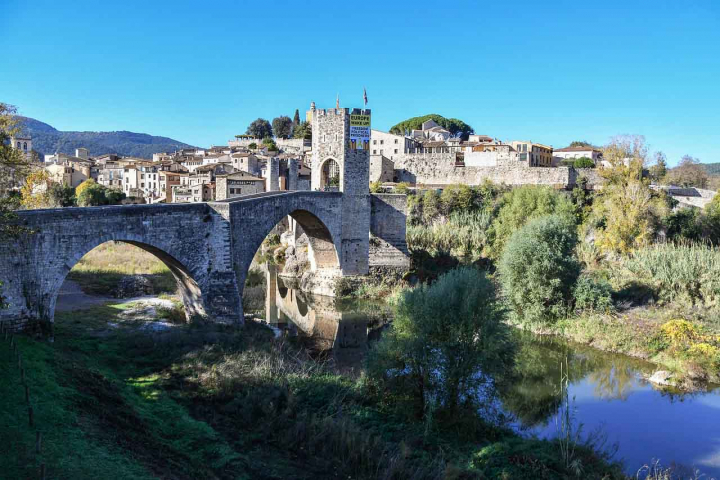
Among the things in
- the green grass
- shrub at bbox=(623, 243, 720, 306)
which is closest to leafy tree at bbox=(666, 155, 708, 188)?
shrub at bbox=(623, 243, 720, 306)

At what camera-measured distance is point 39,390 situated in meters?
9.00

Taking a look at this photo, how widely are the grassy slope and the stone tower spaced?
14.2 metres

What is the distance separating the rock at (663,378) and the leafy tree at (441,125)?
67899 millimetres

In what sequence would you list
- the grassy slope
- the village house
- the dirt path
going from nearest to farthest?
1. the grassy slope
2. the dirt path
3. the village house

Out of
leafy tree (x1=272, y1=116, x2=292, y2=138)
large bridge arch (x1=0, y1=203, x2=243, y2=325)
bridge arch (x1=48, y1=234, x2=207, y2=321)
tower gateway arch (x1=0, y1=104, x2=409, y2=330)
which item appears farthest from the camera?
leafy tree (x1=272, y1=116, x2=292, y2=138)

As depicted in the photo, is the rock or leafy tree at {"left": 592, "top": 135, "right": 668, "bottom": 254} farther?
leafy tree at {"left": 592, "top": 135, "right": 668, "bottom": 254}

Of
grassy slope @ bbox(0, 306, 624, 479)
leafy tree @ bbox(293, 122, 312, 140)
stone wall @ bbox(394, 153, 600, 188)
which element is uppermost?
leafy tree @ bbox(293, 122, 312, 140)

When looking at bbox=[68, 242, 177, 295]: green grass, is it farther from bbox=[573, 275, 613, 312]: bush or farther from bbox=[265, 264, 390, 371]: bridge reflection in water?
bbox=[573, 275, 613, 312]: bush

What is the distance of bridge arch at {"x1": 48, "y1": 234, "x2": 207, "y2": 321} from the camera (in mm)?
12609

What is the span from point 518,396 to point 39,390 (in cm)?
1090

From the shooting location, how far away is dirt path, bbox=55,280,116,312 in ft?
57.3

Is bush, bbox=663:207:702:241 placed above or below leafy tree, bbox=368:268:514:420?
above

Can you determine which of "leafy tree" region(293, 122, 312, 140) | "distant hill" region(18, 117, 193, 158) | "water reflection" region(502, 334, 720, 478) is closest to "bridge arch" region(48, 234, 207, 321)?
"water reflection" region(502, 334, 720, 478)

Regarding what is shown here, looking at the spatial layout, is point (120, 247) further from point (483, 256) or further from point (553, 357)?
point (553, 357)
